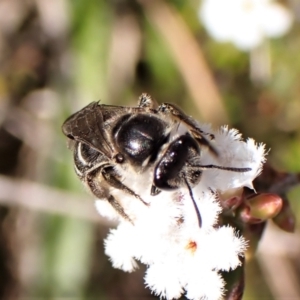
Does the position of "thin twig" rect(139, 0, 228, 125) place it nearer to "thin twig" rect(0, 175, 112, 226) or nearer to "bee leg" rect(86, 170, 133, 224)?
"thin twig" rect(0, 175, 112, 226)

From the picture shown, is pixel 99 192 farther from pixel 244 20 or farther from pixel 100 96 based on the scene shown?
pixel 244 20

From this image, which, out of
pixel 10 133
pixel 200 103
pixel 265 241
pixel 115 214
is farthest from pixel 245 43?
pixel 115 214

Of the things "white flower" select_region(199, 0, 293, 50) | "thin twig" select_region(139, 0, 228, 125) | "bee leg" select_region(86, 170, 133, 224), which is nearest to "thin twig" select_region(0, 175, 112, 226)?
"thin twig" select_region(139, 0, 228, 125)

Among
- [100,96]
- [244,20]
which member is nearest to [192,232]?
[100,96]

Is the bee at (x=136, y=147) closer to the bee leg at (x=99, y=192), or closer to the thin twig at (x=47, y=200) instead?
the bee leg at (x=99, y=192)

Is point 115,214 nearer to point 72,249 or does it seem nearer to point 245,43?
point 72,249
